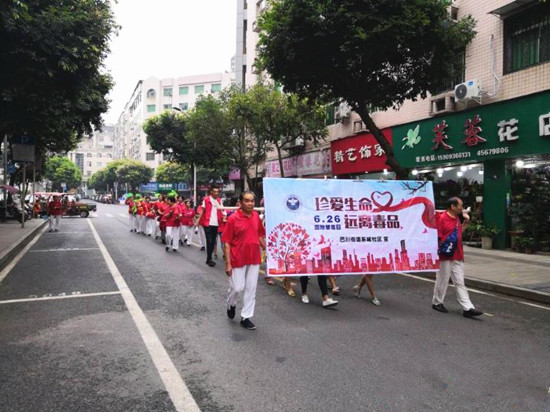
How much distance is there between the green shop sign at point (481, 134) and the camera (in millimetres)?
12484

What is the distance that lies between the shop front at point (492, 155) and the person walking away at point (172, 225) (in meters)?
9.52

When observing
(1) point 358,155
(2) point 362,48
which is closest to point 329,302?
(2) point 362,48

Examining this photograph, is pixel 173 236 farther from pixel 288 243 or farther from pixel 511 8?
pixel 511 8

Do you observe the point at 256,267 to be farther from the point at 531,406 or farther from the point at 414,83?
the point at 414,83

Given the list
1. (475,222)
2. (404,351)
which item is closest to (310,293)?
(404,351)

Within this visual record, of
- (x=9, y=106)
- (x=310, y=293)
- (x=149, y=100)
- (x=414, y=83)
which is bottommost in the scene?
(x=310, y=293)

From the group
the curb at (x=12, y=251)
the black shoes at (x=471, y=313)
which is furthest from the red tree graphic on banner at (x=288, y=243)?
the curb at (x=12, y=251)

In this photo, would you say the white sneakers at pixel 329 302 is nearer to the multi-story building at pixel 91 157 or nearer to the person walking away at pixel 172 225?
the person walking away at pixel 172 225

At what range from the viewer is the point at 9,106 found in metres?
12.0

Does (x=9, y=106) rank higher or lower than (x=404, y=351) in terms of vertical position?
higher

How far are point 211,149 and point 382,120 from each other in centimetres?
1086

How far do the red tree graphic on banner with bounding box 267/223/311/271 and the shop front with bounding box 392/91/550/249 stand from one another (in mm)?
9382

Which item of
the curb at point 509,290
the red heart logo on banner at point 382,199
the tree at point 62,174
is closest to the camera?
the red heart logo on banner at point 382,199

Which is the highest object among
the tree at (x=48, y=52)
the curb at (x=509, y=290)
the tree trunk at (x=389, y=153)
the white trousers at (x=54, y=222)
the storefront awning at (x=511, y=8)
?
the storefront awning at (x=511, y=8)
